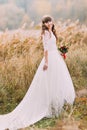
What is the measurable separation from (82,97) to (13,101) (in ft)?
3.59

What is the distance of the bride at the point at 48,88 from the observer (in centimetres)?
855

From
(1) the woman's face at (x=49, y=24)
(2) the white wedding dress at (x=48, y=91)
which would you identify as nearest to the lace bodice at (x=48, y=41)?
(2) the white wedding dress at (x=48, y=91)

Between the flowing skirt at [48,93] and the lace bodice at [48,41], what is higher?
the lace bodice at [48,41]

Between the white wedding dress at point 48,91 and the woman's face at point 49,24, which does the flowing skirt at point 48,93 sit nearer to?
the white wedding dress at point 48,91

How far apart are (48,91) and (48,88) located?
0.04m

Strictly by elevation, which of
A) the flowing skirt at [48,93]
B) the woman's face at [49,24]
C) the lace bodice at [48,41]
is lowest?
the flowing skirt at [48,93]

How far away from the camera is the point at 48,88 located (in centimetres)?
862

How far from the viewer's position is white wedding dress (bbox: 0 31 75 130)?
8.56 meters

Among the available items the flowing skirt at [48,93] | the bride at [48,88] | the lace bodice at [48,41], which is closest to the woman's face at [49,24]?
the bride at [48,88]

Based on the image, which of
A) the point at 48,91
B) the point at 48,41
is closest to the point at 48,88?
the point at 48,91

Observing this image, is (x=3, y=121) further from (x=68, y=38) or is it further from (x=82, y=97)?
(x=68, y=38)

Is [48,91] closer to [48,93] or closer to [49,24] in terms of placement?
[48,93]

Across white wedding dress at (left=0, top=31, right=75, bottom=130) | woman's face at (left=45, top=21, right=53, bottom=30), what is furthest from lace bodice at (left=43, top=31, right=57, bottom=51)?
woman's face at (left=45, top=21, right=53, bottom=30)

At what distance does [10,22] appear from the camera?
9.70m
